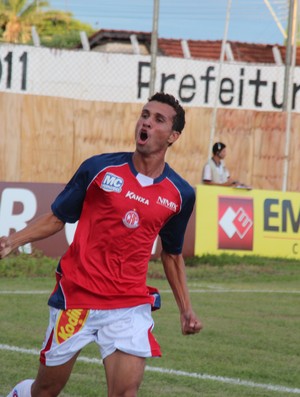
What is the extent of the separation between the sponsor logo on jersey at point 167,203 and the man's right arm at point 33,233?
56 centimetres

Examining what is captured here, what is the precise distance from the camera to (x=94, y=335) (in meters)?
6.64

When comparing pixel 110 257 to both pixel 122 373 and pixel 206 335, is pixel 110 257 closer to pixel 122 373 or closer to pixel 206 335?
pixel 122 373

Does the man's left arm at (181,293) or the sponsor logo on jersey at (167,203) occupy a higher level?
the sponsor logo on jersey at (167,203)

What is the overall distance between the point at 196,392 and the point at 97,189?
2.67 m

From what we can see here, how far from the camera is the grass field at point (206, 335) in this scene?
359 inches

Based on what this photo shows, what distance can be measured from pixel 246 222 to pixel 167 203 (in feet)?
41.6

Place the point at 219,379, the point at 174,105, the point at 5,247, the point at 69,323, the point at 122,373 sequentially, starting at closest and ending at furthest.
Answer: the point at 5,247 → the point at 122,373 → the point at 69,323 → the point at 174,105 → the point at 219,379

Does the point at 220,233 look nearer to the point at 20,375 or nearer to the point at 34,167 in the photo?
the point at 34,167

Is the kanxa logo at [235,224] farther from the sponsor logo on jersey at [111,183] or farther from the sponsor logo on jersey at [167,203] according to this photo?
the sponsor logo on jersey at [111,183]

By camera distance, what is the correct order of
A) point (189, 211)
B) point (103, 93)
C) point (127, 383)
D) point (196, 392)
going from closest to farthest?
point (127, 383) < point (189, 211) < point (196, 392) < point (103, 93)

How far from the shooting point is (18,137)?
A: 21.3m

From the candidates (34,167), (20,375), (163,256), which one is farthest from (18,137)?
(163,256)

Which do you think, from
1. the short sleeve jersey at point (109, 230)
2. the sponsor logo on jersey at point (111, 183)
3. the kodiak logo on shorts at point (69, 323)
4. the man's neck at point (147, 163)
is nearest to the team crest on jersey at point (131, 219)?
the short sleeve jersey at point (109, 230)

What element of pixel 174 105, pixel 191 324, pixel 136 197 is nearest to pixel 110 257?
pixel 136 197
